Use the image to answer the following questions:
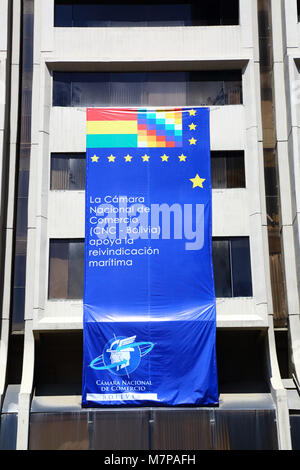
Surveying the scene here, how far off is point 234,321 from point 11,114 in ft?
42.1

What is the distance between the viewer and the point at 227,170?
28078mm

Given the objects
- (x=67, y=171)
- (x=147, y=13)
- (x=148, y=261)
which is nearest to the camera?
(x=148, y=261)

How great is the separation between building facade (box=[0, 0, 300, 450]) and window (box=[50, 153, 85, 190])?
0.15 ft

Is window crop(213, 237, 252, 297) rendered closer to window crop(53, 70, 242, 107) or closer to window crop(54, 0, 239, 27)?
window crop(53, 70, 242, 107)

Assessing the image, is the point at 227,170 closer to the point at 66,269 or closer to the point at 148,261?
the point at 148,261

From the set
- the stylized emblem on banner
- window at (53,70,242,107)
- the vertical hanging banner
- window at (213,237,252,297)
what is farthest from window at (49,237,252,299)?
window at (53,70,242,107)

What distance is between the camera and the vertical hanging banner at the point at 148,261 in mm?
25234

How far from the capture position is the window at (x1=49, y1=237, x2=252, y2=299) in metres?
26.7

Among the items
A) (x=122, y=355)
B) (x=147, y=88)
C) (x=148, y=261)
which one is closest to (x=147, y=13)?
(x=147, y=88)

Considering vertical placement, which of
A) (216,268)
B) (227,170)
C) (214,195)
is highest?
(227,170)

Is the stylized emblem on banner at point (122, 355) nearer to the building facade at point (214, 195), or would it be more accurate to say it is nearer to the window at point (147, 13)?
the building facade at point (214, 195)

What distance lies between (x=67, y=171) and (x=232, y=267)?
801 centimetres
